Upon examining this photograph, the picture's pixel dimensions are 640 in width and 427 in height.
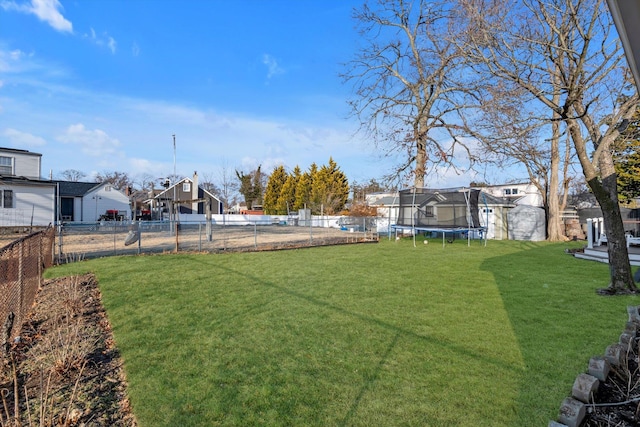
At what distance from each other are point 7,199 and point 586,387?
24.9 meters

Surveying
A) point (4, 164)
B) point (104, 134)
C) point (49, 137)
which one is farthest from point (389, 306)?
point (104, 134)

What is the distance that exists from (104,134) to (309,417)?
31.1 metres

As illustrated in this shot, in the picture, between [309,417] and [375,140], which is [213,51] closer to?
[375,140]

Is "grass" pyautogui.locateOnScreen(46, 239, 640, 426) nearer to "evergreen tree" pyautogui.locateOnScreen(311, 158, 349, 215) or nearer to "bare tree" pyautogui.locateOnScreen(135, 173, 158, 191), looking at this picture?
"evergreen tree" pyautogui.locateOnScreen(311, 158, 349, 215)

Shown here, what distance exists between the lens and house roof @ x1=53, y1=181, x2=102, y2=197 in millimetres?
27255

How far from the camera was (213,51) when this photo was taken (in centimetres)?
1424

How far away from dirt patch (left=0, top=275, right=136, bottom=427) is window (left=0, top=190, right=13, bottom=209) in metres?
18.9

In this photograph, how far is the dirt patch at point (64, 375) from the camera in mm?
2383

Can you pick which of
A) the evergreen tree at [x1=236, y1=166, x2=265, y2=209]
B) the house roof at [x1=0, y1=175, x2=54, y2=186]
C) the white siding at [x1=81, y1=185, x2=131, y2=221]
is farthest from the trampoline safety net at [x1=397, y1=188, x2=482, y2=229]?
the evergreen tree at [x1=236, y1=166, x2=265, y2=209]

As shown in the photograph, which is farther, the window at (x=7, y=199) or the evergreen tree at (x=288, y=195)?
the evergreen tree at (x=288, y=195)

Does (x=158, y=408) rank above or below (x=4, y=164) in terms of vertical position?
below

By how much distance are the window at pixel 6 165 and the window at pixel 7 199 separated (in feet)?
6.60

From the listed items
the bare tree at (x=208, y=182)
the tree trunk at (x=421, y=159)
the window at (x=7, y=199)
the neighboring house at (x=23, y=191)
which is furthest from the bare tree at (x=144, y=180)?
the tree trunk at (x=421, y=159)

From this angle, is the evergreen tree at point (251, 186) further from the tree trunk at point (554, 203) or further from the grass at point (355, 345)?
the grass at point (355, 345)
